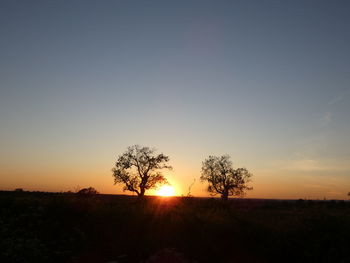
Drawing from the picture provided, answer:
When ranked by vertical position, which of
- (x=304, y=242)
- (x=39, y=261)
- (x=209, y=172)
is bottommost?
(x=39, y=261)

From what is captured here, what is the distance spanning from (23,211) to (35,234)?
289 cm

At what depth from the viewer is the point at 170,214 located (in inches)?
628

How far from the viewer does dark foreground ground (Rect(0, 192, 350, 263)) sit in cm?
1189

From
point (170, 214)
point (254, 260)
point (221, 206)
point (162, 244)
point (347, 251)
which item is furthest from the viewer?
point (221, 206)

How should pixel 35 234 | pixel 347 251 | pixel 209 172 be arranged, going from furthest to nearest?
pixel 209 172 → pixel 35 234 → pixel 347 251

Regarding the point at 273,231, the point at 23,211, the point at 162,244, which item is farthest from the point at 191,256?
the point at 23,211

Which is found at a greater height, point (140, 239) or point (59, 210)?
point (59, 210)

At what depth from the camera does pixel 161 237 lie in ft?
45.4

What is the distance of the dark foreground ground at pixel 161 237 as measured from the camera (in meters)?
11.9

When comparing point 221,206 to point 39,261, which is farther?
point 221,206

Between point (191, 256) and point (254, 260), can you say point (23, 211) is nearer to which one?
point (191, 256)

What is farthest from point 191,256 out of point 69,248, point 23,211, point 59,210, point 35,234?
point 23,211

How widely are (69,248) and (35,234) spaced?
1.96m

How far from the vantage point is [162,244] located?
521 inches
